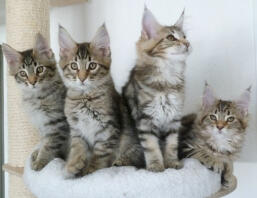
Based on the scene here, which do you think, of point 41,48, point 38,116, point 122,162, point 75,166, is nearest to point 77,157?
point 75,166

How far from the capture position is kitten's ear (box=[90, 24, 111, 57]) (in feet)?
3.42

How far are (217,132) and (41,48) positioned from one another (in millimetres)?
667

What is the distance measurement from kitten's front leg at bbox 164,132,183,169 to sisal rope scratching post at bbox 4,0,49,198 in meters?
0.64

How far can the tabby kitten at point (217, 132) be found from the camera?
1165mm

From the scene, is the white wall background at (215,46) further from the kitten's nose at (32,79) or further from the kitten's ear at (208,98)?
the kitten's nose at (32,79)

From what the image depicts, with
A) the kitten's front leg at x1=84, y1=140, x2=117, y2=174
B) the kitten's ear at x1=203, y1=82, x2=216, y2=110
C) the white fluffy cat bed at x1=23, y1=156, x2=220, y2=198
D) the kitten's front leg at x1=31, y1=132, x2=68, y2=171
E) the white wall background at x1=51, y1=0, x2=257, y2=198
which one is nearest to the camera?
the white fluffy cat bed at x1=23, y1=156, x2=220, y2=198

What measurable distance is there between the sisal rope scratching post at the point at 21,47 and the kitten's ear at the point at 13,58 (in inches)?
10.9

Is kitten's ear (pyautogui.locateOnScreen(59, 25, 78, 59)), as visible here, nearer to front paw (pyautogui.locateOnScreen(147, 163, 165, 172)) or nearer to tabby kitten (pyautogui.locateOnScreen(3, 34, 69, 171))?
tabby kitten (pyautogui.locateOnScreen(3, 34, 69, 171))

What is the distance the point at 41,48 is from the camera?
118 centimetres

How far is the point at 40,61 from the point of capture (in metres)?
1.17

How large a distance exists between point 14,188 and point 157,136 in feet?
2.62

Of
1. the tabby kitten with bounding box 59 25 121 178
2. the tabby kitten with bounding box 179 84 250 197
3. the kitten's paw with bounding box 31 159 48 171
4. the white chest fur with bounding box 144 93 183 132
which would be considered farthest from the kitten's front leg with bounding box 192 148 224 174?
the kitten's paw with bounding box 31 159 48 171

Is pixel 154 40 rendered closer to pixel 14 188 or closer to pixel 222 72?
pixel 222 72

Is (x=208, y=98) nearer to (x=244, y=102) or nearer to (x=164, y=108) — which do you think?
(x=244, y=102)
